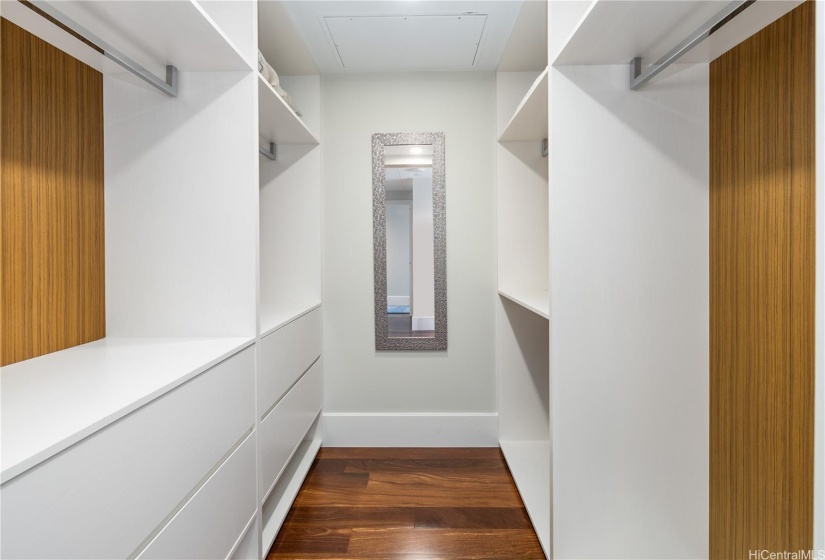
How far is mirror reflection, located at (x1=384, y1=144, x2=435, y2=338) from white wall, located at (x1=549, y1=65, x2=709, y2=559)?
4.00 feet

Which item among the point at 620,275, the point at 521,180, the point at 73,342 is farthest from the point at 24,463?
the point at 521,180

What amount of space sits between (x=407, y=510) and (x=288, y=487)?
0.57m

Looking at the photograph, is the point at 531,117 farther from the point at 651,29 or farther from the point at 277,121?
the point at 277,121

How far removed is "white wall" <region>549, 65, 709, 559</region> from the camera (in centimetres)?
149

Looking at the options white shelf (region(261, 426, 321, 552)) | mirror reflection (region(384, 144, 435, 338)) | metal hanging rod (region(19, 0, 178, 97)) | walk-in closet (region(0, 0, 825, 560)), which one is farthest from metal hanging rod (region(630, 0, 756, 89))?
white shelf (region(261, 426, 321, 552))

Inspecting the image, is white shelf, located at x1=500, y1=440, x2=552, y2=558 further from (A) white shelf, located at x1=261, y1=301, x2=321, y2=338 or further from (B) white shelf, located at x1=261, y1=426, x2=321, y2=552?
(A) white shelf, located at x1=261, y1=301, x2=321, y2=338

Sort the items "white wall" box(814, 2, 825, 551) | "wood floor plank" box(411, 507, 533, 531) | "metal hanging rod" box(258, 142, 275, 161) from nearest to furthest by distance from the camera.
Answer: "white wall" box(814, 2, 825, 551) → "wood floor plank" box(411, 507, 533, 531) → "metal hanging rod" box(258, 142, 275, 161)

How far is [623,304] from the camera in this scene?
150cm

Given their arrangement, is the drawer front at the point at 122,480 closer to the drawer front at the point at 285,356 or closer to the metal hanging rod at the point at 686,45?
the drawer front at the point at 285,356

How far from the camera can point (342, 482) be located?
2.24 m

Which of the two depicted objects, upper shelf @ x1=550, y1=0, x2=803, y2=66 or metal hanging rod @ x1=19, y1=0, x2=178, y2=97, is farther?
upper shelf @ x1=550, y1=0, x2=803, y2=66

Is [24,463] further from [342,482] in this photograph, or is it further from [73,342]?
[342,482]

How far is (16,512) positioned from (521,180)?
2.46m

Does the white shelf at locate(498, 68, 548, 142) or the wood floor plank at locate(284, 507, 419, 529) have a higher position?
the white shelf at locate(498, 68, 548, 142)
